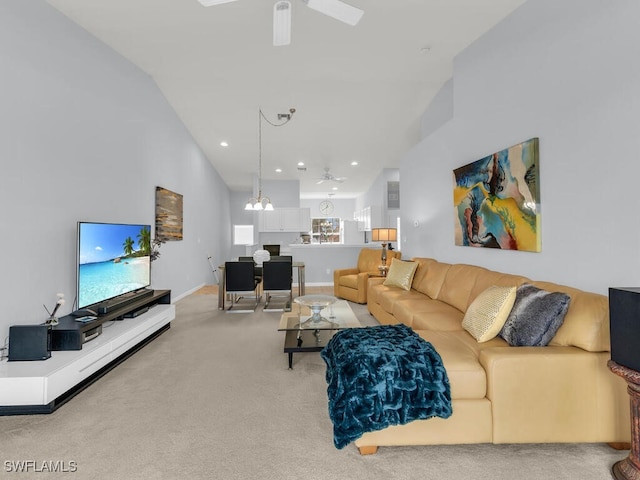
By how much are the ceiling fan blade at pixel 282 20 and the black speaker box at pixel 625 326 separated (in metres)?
2.49

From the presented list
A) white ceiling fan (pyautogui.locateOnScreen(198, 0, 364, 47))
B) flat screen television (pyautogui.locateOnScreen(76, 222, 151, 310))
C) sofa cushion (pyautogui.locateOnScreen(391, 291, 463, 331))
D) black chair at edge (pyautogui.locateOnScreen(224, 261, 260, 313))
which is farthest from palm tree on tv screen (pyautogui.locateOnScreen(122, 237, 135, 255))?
sofa cushion (pyautogui.locateOnScreen(391, 291, 463, 331))

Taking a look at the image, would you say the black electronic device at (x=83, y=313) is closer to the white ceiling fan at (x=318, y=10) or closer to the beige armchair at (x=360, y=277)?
the white ceiling fan at (x=318, y=10)

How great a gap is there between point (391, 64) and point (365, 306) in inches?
136

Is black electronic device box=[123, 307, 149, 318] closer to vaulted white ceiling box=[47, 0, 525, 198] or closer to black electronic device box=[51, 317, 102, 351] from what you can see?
black electronic device box=[51, 317, 102, 351]

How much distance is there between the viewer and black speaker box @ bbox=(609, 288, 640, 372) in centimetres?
135

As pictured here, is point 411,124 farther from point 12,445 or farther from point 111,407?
point 12,445

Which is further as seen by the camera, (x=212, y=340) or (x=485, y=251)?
(x=212, y=340)

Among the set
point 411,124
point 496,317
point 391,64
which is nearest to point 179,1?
point 391,64

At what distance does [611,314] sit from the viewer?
147 centimetres

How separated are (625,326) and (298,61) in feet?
12.7

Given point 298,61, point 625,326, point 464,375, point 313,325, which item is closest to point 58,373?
point 313,325

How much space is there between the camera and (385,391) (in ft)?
5.26

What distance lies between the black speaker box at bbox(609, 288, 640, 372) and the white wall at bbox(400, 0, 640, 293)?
2.08 ft

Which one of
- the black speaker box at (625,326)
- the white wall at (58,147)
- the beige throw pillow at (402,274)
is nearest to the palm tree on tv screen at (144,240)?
the white wall at (58,147)
